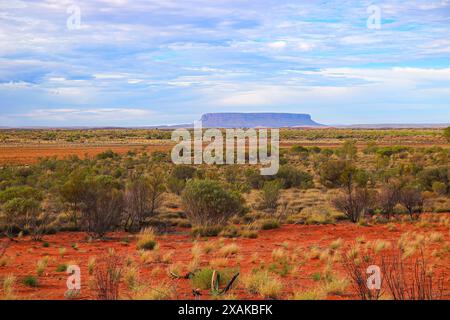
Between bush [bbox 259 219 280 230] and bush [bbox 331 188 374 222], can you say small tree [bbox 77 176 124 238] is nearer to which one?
bush [bbox 259 219 280 230]

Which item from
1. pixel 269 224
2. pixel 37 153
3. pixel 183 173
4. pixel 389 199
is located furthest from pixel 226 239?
pixel 37 153

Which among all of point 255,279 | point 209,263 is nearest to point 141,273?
point 209,263

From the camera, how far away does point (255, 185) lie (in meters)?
35.5

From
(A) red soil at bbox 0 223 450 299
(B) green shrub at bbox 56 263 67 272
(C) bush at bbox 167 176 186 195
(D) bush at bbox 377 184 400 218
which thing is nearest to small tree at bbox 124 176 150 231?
(A) red soil at bbox 0 223 450 299

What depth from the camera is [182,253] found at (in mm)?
15883

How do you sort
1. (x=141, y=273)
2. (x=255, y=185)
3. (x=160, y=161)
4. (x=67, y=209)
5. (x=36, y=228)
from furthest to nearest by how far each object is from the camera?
1. (x=160, y=161)
2. (x=255, y=185)
3. (x=67, y=209)
4. (x=36, y=228)
5. (x=141, y=273)

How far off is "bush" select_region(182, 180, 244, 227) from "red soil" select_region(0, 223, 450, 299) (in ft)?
3.19

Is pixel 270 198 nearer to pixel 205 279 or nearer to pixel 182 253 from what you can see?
pixel 182 253

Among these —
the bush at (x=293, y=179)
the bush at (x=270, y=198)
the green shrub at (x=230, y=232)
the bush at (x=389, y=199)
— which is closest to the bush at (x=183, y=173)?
the bush at (x=293, y=179)

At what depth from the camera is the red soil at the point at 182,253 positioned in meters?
11.1

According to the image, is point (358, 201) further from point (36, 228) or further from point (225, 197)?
point (36, 228)
